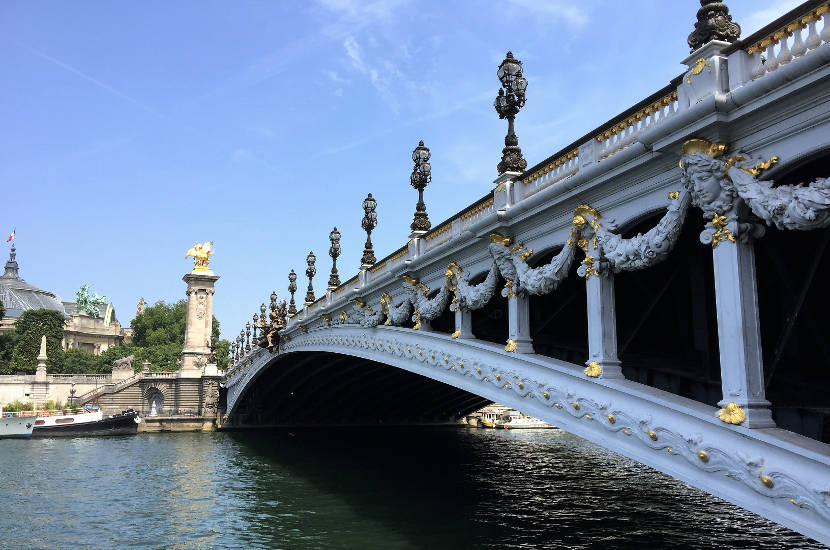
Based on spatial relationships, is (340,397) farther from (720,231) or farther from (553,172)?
(720,231)

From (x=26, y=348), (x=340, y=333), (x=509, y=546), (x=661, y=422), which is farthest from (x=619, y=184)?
(x=26, y=348)

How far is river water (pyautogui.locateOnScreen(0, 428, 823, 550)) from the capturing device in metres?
16.2

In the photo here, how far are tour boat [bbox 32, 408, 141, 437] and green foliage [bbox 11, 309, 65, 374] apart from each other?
36985 mm

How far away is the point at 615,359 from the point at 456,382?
231 inches

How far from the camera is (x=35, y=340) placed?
302 feet

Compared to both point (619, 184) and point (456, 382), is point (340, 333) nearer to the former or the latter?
point (456, 382)

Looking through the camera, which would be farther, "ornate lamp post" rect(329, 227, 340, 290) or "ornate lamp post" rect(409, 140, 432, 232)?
"ornate lamp post" rect(329, 227, 340, 290)

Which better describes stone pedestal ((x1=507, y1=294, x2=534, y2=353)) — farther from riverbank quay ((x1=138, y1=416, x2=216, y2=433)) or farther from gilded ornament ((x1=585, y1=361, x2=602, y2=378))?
riverbank quay ((x1=138, y1=416, x2=216, y2=433))

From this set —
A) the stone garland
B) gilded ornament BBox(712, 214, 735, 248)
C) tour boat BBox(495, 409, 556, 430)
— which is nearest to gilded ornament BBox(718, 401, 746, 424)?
the stone garland

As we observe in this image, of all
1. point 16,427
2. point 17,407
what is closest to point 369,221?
point 16,427

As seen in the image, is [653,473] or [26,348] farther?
[26,348]

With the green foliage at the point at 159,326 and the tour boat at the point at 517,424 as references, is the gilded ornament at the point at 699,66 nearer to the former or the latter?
the tour boat at the point at 517,424

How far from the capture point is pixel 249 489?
24.7 m

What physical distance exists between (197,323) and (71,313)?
71089mm
